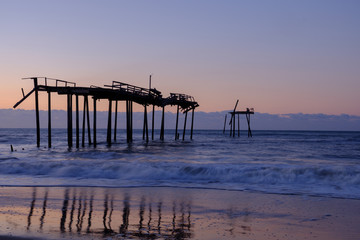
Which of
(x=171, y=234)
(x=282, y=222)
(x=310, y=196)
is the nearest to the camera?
(x=171, y=234)

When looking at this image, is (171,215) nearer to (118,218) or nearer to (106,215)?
(118,218)

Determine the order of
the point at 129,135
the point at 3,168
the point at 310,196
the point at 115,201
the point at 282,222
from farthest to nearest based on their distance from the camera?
1. the point at 129,135
2. the point at 3,168
3. the point at 310,196
4. the point at 115,201
5. the point at 282,222

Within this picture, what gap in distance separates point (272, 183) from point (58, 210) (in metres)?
8.11

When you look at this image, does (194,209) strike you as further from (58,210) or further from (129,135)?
(129,135)

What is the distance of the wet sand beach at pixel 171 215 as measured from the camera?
233 inches

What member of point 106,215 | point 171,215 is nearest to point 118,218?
point 106,215

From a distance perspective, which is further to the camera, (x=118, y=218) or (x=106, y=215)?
(x=106, y=215)

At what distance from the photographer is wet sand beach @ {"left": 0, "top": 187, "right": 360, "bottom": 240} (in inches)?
233

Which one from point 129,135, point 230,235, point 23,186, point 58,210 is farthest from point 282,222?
point 129,135

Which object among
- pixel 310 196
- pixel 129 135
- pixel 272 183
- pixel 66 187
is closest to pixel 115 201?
pixel 66 187

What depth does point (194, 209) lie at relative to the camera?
7848 millimetres

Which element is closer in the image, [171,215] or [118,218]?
[118,218]

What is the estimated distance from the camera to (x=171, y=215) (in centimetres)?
723

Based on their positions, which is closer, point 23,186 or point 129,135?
point 23,186
